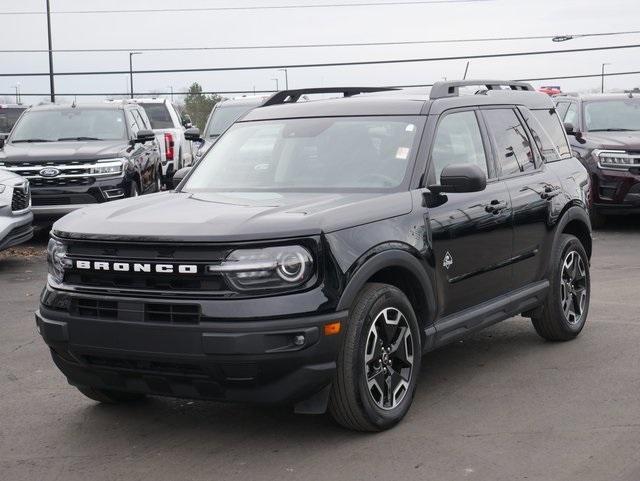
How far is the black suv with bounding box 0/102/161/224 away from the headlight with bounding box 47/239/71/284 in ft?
27.6

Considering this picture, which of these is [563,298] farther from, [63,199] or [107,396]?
[63,199]

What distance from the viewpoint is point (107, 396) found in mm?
5797

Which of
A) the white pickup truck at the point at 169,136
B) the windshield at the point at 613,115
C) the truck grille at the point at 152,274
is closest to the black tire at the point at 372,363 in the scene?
the truck grille at the point at 152,274

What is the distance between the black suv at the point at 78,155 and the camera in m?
13.6

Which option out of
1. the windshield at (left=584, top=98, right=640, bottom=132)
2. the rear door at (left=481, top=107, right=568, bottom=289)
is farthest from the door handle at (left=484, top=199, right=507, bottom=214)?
the windshield at (left=584, top=98, right=640, bottom=132)

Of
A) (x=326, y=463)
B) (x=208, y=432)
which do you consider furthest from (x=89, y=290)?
(x=326, y=463)

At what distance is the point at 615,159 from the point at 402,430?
9715 millimetres

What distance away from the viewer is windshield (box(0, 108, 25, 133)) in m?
29.4

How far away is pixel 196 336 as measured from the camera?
15.5ft

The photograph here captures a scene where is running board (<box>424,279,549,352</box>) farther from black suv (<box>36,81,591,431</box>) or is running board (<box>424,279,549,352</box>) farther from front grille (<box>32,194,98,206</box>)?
front grille (<box>32,194,98,206</box>)

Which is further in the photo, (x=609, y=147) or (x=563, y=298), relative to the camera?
(x=609, y=147)

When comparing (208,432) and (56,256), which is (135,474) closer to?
(208,432)

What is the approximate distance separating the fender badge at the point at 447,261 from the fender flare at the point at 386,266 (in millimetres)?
196

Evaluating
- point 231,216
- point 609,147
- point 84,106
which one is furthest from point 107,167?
point 231,216
